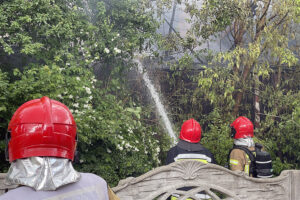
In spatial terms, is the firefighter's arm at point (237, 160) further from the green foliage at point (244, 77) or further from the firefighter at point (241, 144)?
the green foliage at point (244, 77)

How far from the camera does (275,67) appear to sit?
905 centimetres

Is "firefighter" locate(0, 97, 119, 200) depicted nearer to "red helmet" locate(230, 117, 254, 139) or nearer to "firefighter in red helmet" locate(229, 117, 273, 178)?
"firefighter in red helmet" locate(229, 117, 273, 178)

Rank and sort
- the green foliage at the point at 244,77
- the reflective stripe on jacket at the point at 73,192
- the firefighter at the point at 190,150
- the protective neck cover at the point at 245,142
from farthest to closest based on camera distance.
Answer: the green foliage at the point at 244,77
the protective neck cover at the point at 245,142
the firefighter at the point at 190,150
the reflective stripe on jacket at the point at 73,192

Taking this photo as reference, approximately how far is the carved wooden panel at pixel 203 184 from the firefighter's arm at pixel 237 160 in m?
0.94

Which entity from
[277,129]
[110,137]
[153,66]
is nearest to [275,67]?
[277,129]

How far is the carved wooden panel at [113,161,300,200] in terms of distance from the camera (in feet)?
9.51

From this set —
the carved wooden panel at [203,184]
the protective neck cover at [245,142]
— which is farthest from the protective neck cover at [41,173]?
the protective neck cover at [245,142]

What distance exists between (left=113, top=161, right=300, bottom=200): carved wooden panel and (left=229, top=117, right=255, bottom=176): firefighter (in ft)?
2.79

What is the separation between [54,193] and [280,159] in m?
6.73

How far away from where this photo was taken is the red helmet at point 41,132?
5.02 ft

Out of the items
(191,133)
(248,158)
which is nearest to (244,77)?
(248,158)

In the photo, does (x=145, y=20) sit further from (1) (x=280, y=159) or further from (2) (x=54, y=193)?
(2) (x=54, y=193)

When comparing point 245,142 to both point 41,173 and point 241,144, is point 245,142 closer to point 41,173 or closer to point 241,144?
point 241,144

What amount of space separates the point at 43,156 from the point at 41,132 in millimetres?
97
